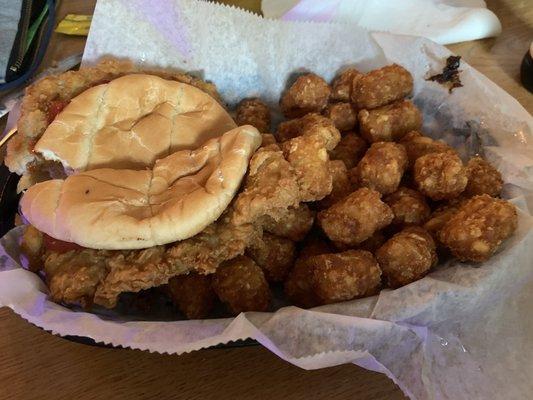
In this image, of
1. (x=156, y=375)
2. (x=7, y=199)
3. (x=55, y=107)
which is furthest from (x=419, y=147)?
(x=7, y=199)

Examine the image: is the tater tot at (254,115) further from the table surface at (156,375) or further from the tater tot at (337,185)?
the table surface at (156,375)

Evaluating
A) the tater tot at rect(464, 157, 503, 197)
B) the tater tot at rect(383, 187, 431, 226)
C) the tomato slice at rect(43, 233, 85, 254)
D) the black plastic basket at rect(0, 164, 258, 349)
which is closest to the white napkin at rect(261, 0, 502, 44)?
the tater tot at rect(464, 157, 503, 197)

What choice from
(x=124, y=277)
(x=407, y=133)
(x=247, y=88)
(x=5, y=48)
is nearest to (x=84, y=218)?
(x=124, y=277)

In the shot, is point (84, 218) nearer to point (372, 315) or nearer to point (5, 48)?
point (372, 315)

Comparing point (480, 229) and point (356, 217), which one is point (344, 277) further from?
point (480, 229)

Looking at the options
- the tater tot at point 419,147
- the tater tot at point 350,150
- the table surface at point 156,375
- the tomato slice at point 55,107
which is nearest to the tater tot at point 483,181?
the tater tot at point 419,147

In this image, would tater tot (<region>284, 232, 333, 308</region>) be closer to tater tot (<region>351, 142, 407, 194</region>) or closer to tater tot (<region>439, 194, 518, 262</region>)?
tater tot (<region>351, 142, 407, 194</region>)
